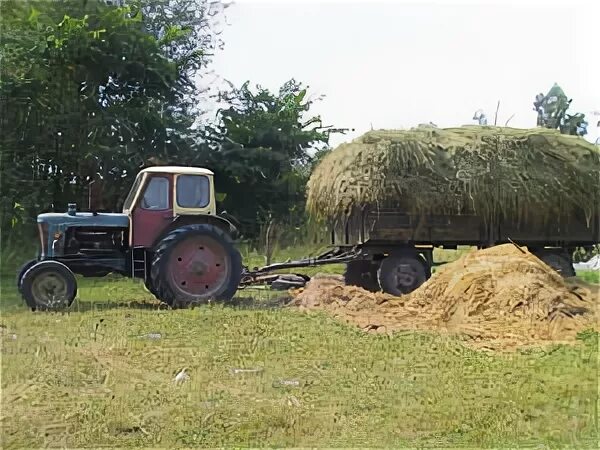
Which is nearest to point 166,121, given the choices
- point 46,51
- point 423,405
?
point 46,51

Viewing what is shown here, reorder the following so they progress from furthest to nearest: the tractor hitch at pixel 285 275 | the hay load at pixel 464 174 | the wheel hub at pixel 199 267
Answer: the tractor hitch at pixel 285 275, the hay load at pixel 464 174, the wheel hub at pixel 199 267

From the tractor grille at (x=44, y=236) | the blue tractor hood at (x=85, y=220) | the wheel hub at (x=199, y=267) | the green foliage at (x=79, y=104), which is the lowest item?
the wheel hub at (x=199, y=267)

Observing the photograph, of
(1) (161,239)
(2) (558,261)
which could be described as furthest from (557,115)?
(1) (161,239)

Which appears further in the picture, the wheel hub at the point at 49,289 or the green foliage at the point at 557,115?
the green foliage at the point at 557,115

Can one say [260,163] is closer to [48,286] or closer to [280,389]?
[48,286]

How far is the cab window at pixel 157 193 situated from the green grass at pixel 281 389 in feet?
7.78

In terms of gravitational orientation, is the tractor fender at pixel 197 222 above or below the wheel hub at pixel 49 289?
above

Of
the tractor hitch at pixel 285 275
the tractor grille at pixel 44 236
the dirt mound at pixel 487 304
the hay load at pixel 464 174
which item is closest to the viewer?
the dirt mound at pixel 487 304

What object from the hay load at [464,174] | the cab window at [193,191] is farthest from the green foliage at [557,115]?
the cab window at [193,191]

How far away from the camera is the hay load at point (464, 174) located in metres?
11.4

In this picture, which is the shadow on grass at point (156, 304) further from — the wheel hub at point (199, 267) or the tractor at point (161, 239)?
the wheel hub at point (199, 267)

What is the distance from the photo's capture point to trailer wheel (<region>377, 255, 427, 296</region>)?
1147 centimetres

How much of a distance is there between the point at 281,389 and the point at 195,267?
4.85 metres

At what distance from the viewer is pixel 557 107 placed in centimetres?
1475
